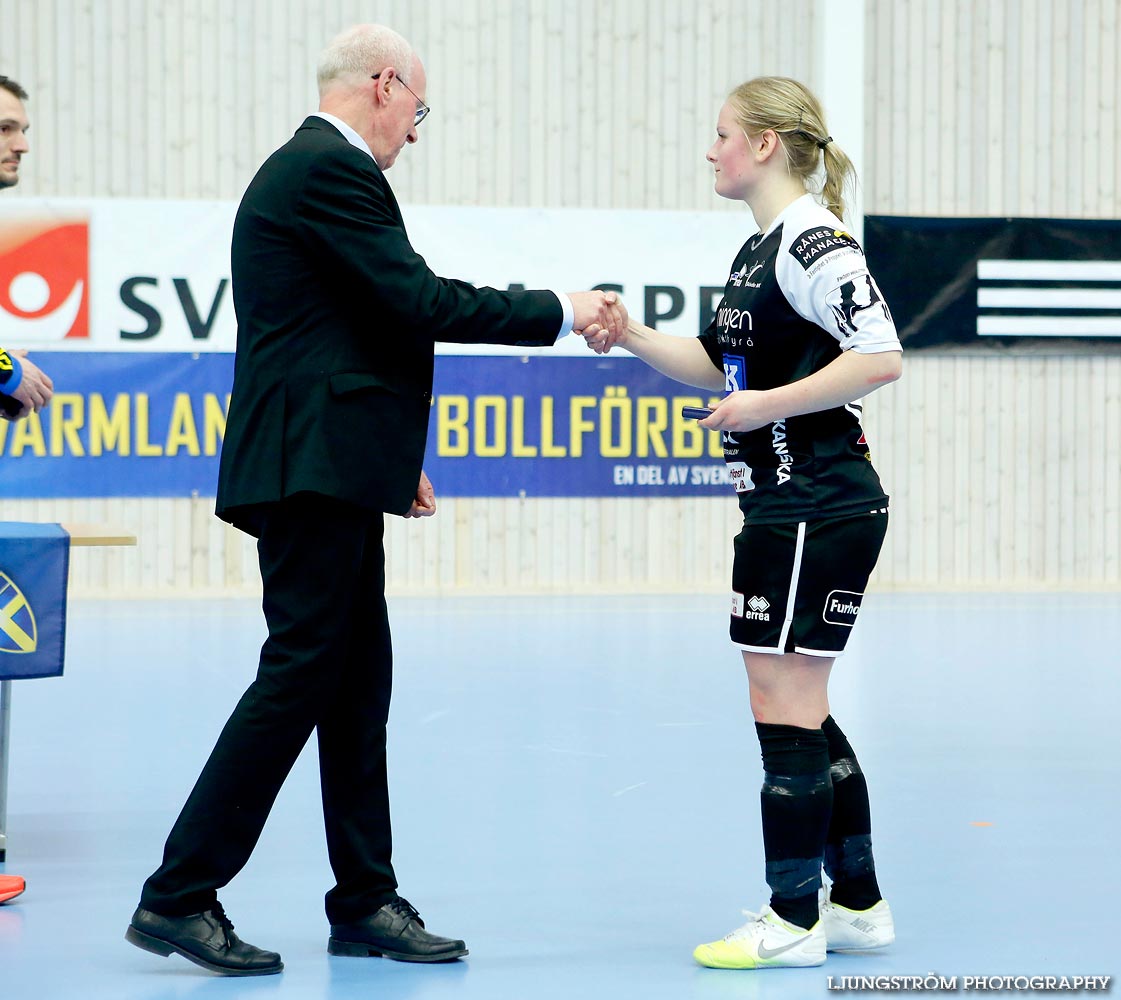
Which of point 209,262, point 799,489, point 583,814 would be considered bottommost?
point 583,814

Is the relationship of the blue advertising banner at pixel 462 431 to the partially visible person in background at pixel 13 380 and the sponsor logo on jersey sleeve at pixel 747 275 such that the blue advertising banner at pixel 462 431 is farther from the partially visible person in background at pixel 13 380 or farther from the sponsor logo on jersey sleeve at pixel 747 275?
the sponsor logo on jersey sleeve at pixel 747 275

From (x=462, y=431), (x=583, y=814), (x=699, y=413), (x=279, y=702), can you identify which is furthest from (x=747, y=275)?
(x=462, y=431)

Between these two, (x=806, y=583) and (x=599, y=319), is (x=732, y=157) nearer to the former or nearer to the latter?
(x=599, y=319)

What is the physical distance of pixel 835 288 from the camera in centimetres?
223

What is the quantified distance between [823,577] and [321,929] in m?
1.07

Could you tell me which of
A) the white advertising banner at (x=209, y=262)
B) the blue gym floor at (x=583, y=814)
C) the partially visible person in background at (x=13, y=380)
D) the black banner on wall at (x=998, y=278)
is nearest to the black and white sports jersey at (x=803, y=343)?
the blue gym floor at (x=583, y=814)

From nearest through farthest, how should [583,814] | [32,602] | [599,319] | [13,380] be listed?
[599,319], [13,380], [32,602], [583,814]

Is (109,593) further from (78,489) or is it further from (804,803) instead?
(804,803)

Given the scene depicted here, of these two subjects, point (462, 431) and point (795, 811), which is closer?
point (795, 811)

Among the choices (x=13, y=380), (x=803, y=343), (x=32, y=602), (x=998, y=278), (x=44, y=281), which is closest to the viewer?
(x=803, y=343)

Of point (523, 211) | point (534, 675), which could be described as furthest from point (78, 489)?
point (534, 675)

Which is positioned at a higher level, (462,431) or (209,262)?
(209,262)

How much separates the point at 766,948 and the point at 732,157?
4.26 ft

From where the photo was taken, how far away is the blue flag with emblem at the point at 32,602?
2770mm
